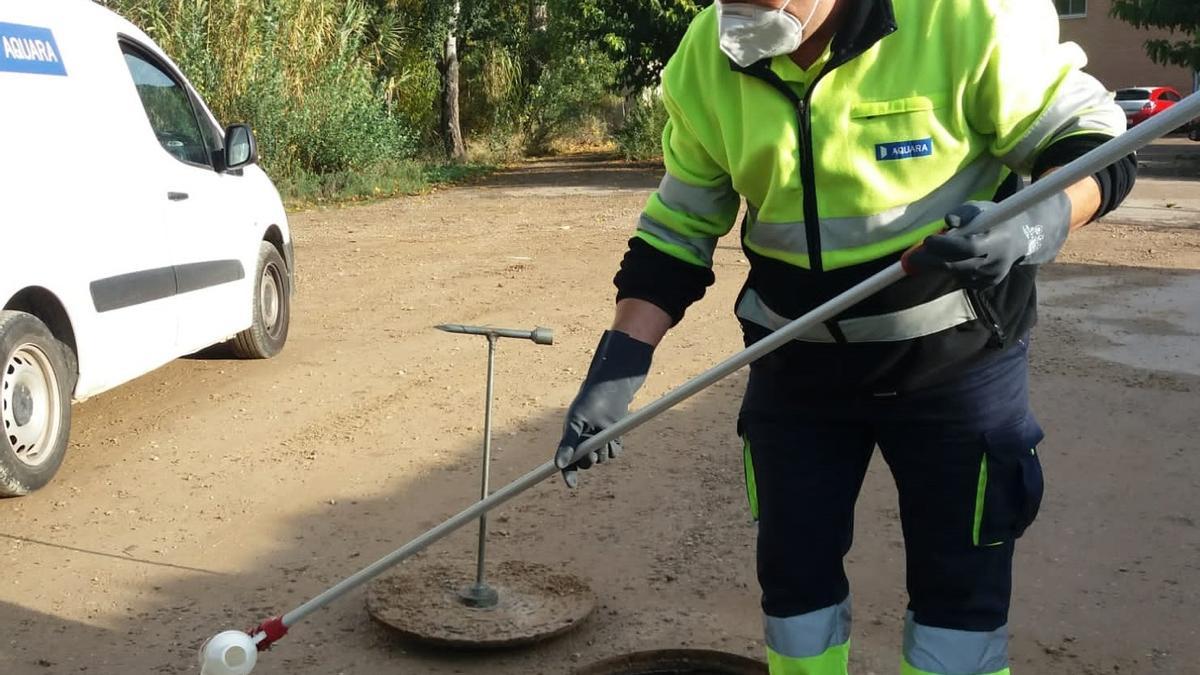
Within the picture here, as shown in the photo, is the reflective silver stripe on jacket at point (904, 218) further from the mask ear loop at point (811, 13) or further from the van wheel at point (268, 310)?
the van wheel at point (268, 310)

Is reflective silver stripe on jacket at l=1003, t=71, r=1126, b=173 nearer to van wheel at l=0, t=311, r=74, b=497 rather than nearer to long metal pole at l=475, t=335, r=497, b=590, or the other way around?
long metal pole at l=475, t=335, r=497, b=590

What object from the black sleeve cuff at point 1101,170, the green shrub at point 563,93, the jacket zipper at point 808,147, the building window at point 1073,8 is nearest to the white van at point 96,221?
the jacket zipper at point 808,147

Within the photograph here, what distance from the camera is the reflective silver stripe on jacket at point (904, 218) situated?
246 centimetres

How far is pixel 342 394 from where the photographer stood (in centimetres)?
692

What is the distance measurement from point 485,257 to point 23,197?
22.0 feet

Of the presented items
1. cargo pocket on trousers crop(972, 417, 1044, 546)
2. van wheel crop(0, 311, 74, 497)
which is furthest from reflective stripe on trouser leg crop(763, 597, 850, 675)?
van wheel crop(0, 311, 74, 497)

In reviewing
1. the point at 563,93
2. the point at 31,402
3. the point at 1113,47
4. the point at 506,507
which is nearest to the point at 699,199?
the point at 506,507

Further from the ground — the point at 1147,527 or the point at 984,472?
the point at 984,472

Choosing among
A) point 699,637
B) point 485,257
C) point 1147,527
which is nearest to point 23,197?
point 699,637

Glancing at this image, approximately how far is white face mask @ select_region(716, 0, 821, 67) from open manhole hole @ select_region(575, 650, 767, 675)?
5.86 ft

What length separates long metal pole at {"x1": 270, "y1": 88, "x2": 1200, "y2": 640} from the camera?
2.12 m

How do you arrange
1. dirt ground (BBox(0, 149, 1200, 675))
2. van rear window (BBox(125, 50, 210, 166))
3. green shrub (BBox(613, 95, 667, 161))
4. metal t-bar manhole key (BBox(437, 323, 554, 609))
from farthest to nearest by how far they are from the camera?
green shrub (BBox(613, 95, 667, 161)) → van rear window (BBox(125, 50, 210, 166)) → dirt ground (BBox(0, 149, 1200, 675)) → metal t-bar manhole key (BBox(437, 323, 554, 609))

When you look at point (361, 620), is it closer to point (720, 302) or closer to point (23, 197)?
point (23, 197)

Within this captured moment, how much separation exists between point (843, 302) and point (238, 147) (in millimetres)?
5216
